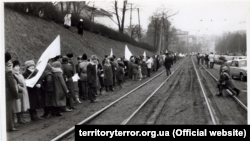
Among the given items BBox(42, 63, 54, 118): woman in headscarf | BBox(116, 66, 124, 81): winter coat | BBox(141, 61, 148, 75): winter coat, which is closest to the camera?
BBox(42, 63, 54, 118): woman in headscarf

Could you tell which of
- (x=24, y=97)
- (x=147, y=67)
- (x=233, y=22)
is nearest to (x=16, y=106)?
(x=24, y=97)

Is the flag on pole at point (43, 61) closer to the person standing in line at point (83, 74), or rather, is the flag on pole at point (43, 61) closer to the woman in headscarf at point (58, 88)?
the woman in headscarf at point (58, 88)

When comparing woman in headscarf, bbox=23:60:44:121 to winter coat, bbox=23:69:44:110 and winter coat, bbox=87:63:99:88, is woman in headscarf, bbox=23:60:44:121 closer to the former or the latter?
winter coat, bbox=23:69:44:110

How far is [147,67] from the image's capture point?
1400 centimetres

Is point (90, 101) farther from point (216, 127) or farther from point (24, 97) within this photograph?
point (216, 127)

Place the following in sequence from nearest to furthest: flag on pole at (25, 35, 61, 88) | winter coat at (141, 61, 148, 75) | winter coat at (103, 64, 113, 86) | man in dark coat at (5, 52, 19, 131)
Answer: man in dark coat at (5, 52, 19, 131) → flag on pole at (25, 35, 61, 88) → winter coat at (103, 64, 113, 86) → winter coat at (141, 61, 148, 75)

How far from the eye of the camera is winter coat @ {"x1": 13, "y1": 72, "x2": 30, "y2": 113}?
5840 mm

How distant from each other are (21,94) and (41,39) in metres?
4.25

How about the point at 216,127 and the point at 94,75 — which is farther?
the point at 94,75

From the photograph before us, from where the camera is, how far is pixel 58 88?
647cm

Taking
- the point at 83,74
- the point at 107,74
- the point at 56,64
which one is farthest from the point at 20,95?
the point at 107,74

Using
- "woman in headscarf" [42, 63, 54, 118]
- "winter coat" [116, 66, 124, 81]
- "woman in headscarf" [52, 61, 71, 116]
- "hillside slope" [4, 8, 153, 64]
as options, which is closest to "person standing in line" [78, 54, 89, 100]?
"woman in headscarf" [52, 61, 71, 116]

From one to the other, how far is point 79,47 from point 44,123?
19.3 feet

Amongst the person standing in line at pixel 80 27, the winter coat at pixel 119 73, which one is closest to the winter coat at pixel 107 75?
the winter coat at pixel 119 73
